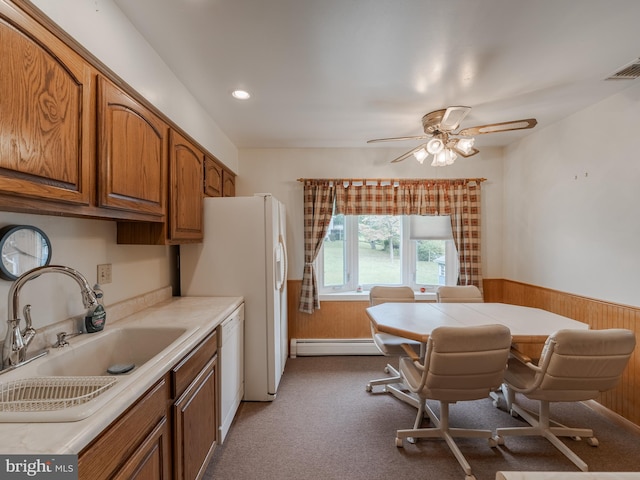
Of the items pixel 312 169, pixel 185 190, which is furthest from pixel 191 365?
pixel 312 169

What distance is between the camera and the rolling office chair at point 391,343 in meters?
A: 2.35

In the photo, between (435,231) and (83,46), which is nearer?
(83,46)

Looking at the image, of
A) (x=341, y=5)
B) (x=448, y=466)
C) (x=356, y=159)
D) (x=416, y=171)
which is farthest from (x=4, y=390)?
(x=416, y=171)

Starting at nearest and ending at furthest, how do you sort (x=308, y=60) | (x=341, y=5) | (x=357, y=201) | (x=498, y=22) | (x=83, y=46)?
(x=83, y=46), (x=341, y=5), (x=498, y=22), (x=308, y=60), (x=357, y=201)

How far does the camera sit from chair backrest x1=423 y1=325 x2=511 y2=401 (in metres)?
1.61

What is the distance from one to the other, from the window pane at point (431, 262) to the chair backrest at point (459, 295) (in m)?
0.69

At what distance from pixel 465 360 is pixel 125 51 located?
234cm

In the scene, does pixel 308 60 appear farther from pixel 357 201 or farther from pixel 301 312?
pixel 301 312

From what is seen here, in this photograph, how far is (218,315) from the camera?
1.86 metres

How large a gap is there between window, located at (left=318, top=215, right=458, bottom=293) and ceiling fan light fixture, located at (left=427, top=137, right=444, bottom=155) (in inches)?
55.3

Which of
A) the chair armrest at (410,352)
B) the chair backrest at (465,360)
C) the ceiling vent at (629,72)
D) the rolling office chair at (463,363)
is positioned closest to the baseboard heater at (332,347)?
the chair armrest at (410,352)

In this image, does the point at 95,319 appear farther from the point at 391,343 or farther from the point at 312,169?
the point at 312,169

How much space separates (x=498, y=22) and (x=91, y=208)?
2073mm

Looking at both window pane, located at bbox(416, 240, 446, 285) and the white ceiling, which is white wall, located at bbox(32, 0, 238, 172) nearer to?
the white ceiling
